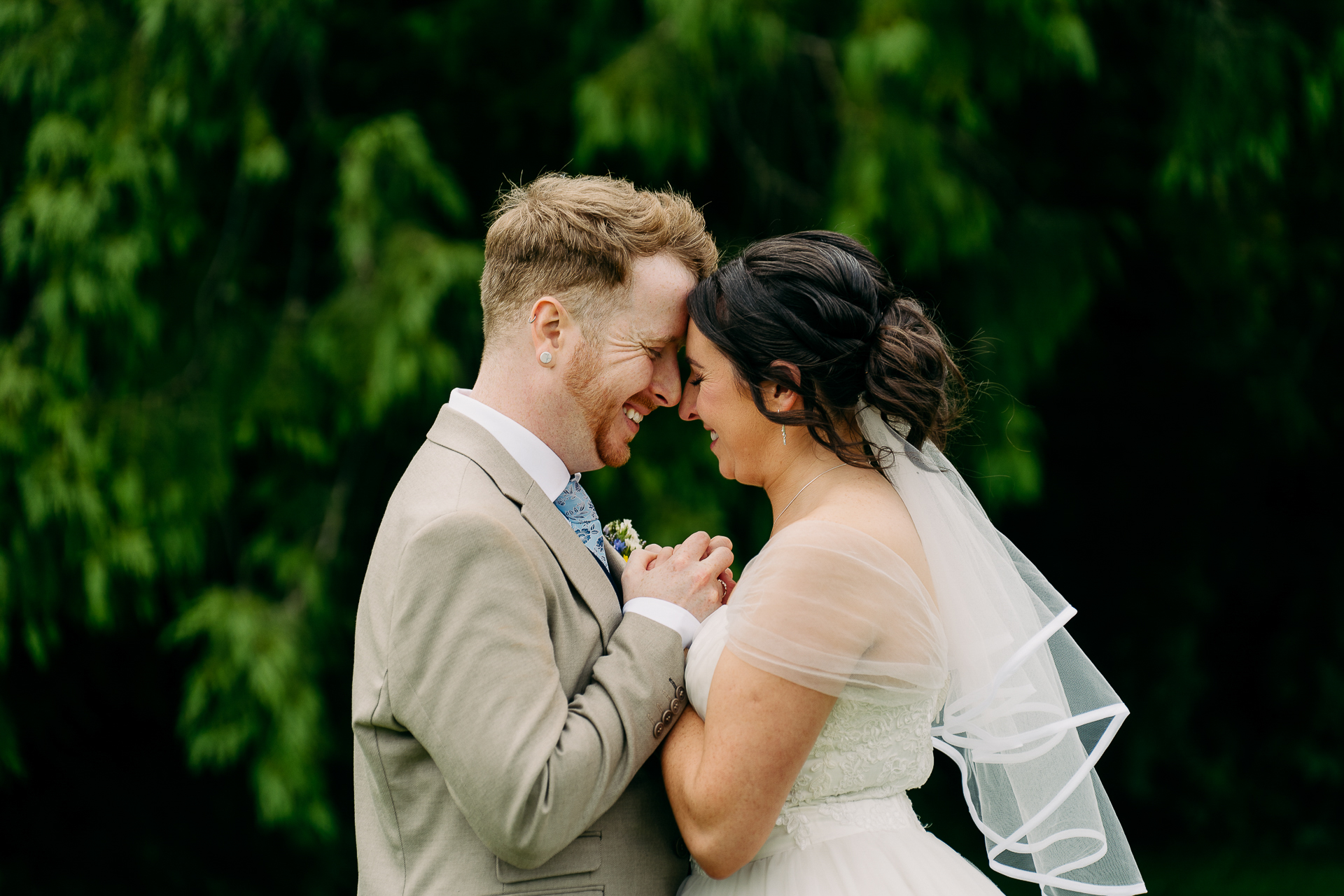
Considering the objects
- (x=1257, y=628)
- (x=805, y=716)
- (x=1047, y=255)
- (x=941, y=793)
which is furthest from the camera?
(x=1257, y=628)

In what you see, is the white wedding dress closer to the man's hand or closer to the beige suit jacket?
the man's hand

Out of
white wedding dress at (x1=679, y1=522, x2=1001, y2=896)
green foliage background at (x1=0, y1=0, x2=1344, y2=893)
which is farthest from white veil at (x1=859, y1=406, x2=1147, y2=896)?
green foliage background at (x1=0, y1=0, x2=1344, y2=893)

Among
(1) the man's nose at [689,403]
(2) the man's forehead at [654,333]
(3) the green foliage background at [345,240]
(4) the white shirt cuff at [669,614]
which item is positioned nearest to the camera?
(4) the white shirt cuff at [669,614]

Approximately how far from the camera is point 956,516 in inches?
90.4

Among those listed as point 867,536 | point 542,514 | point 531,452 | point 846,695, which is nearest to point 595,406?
point 531,452

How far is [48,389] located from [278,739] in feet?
6.06

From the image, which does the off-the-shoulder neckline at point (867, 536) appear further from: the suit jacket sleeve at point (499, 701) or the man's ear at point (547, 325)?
the man's ear at point (547, 325)

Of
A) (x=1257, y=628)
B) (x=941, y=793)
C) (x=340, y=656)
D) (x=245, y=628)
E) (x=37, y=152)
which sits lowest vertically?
(x=941, y=793)

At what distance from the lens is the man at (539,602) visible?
177 centimetres

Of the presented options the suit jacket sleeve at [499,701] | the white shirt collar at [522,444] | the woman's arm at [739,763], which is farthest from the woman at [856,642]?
the white shirt collar at [522,444]

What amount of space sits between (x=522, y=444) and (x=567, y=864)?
0.77 metres

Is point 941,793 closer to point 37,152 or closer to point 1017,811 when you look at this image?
point 1017,811

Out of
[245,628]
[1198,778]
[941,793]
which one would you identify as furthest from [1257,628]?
[245,628]

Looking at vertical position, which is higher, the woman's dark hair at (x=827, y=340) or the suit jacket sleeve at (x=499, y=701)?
the woman's dark hair at (x=827, y=340)
